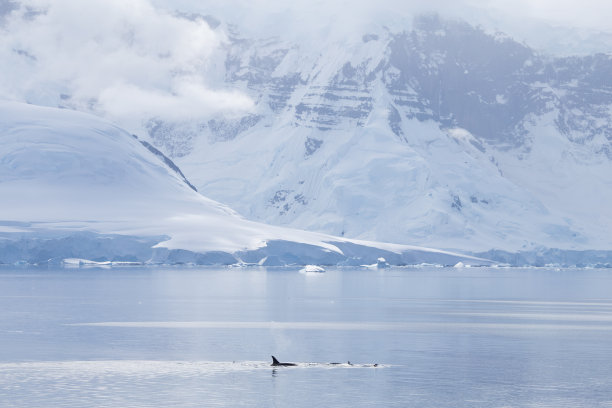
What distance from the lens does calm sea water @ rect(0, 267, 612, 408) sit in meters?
44.8

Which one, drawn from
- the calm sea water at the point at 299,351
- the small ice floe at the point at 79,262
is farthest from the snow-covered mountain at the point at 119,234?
the calm sea water at the point at 299,351

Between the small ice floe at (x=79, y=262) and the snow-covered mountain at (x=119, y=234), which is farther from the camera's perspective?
the small ice floe at (x=79, y=262)

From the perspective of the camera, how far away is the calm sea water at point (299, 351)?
147ft

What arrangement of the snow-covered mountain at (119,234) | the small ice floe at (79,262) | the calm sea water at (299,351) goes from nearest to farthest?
1. the calm sea water at (299,351)
2. the snow-covered mountain at (119,234)
3. the small ice floe at (79,262)

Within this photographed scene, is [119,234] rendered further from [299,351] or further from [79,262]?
[299,351]

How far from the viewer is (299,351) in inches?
2302

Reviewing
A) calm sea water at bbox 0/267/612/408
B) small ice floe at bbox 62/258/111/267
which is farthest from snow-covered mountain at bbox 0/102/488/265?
calm sea water at bbox 0/267/612/408

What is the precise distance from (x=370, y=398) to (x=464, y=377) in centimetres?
667

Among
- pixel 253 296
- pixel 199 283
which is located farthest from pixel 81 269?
pixel 253 296

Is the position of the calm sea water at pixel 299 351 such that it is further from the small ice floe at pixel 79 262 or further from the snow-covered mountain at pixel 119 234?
the small ice floe at pixel 79 262

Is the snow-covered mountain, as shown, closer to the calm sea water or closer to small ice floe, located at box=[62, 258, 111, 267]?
small ice floe, located at box=[62, 258, 111, 267]

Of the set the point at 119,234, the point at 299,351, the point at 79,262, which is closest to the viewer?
the point at 299,351

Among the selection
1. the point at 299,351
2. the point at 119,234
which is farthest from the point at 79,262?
the point at 299,351

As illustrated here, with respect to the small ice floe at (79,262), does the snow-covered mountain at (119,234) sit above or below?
above
